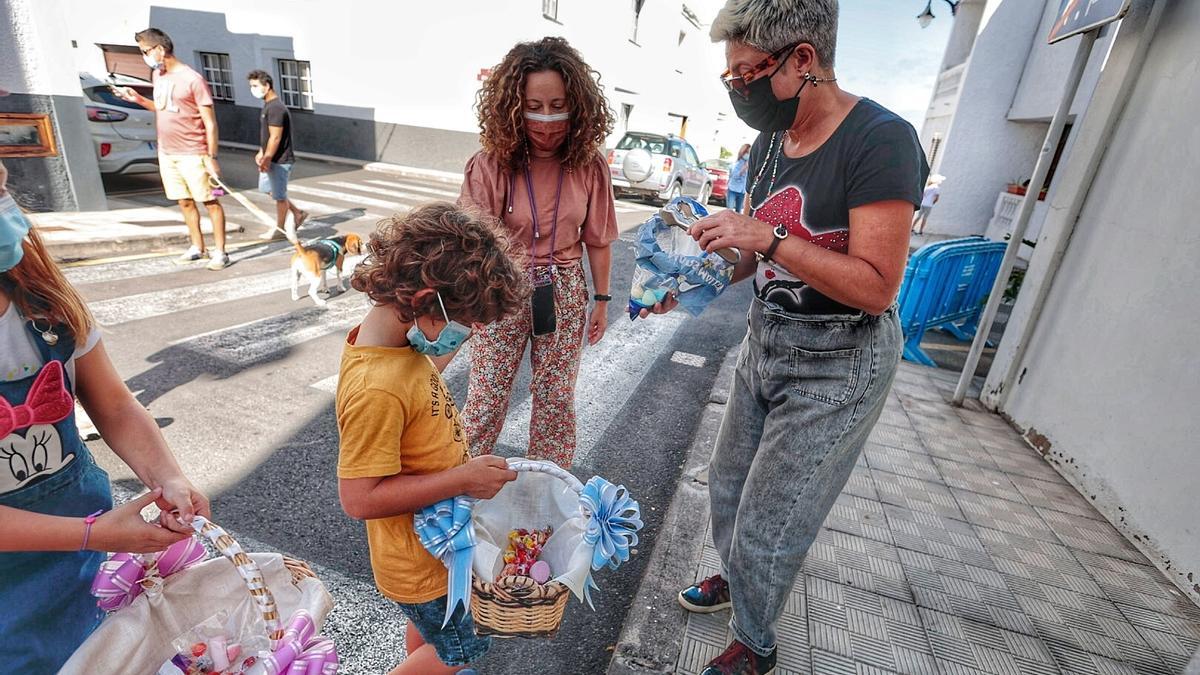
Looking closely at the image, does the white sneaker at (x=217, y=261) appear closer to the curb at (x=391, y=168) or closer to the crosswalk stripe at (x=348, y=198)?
the crosswalk stripe at (x=348, y=198)

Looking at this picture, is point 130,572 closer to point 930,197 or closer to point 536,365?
point 536,365

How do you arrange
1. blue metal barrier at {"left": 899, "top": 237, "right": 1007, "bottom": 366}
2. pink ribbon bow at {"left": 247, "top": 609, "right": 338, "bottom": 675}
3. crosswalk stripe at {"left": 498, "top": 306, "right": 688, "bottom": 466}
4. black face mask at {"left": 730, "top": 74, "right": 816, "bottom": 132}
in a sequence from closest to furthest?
pink ribbon bow at {"left": 247, "top": 609, "right": 338, "bottom": 675} < black face mask at {"left": 730, "top": 74, "right": 816, "bottom": 132} < crosswalk stripe at {"left": 498, "top": 306, "right": 688, "bottom": 466} < blue metal barrier at {"left": 899, "top": 237, "right": 1007, "bottom": 366}

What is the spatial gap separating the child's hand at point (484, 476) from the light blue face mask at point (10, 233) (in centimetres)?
96

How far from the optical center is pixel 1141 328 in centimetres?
334

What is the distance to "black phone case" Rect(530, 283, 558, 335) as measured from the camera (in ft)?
8.13

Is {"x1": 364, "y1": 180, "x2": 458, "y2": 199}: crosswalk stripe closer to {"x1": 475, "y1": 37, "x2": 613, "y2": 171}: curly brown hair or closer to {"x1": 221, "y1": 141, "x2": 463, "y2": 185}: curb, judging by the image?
{"x1": 221, "y1": 141, "x2": 463, "y2": 185}: curb

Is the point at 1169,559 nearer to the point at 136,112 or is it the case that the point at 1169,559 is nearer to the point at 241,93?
the point at 136,112

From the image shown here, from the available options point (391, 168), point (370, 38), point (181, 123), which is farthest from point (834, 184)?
point (370, 38)

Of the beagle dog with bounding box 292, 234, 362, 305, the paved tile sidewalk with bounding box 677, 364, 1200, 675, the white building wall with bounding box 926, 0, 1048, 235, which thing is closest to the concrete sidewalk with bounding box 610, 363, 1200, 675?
the paved tile sidewalk with bounding box 677, 364, 1200, 675

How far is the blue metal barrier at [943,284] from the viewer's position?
18.9ft

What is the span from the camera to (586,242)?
105 inches

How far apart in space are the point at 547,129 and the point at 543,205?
0.31 meters

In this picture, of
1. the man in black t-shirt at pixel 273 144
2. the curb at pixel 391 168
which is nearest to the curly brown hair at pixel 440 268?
the man in black t-shirt at pixel 273 144

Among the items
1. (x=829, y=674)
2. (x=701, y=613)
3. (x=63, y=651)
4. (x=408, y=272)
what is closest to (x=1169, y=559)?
(x=829, y=674)
